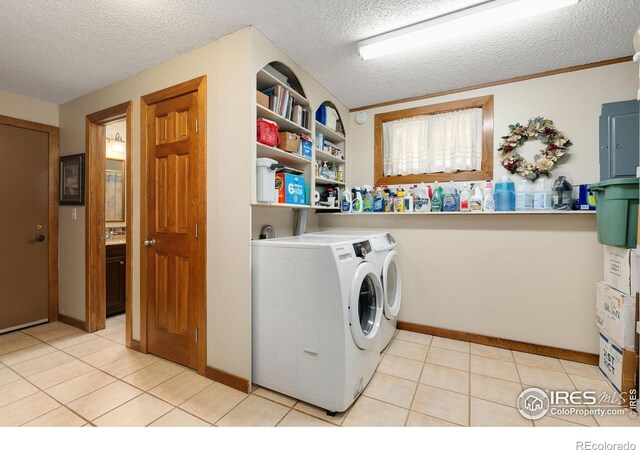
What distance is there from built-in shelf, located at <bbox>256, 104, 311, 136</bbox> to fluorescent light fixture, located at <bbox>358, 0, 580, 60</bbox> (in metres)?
0.71

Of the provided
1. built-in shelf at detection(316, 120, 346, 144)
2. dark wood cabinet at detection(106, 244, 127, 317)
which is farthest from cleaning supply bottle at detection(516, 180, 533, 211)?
dark wood cabinet at detection(106, 244, 127, 317)

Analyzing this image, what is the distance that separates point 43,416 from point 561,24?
3.99m

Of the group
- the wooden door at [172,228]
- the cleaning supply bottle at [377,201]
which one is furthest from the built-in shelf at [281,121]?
the cleaning supply bottle at [377,201]

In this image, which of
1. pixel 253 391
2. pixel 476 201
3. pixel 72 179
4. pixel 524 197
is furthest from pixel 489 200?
pixel 72 179

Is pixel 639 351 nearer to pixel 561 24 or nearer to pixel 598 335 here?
pixel 598 335

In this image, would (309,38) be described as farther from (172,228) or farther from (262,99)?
(172,228)

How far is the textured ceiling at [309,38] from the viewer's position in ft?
5.63

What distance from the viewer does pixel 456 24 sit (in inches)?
70.9

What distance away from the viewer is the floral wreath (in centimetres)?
241

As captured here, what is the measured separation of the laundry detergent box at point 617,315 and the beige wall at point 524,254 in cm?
28

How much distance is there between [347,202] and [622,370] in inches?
92.7

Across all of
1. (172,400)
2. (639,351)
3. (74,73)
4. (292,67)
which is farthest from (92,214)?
(639,351)

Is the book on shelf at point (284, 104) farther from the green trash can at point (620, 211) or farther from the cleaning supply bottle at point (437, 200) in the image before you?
the green trash can at point (620, 211)

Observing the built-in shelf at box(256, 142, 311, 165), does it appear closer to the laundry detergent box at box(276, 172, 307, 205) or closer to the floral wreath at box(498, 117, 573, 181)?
the laundry detergent box at box(276, 172, 307, 205)
